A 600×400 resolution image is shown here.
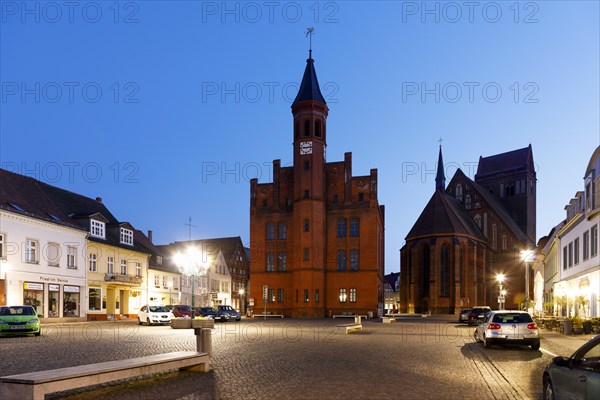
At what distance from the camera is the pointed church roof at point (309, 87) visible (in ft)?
214

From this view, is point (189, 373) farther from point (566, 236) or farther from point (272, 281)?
point (272, 281)

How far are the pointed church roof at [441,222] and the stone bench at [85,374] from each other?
69408mm

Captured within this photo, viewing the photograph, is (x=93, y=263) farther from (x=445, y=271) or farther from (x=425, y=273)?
(x=445, y=271)

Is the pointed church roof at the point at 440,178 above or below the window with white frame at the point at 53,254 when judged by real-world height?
above

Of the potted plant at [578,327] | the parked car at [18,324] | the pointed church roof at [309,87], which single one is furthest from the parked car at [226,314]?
the pointed church roof at [309,87]

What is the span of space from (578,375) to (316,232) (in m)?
55.7

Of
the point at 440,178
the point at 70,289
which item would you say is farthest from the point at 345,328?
the point at 440,178

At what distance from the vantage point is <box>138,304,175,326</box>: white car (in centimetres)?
3934

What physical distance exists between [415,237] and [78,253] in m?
49.5

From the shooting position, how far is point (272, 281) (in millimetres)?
66625

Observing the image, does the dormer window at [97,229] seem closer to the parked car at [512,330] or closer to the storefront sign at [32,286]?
the storefront sign at [32,286]

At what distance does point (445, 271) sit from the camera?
78.1 meters

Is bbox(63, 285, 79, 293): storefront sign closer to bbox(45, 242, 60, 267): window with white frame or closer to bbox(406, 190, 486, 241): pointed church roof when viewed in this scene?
bbox(45, 242, 60, 267): window with white frame

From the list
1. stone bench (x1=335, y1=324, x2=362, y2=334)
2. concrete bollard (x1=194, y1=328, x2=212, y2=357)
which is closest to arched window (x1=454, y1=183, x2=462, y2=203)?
stone bench (x1=335, y1=324, x2=362, y2=334)
